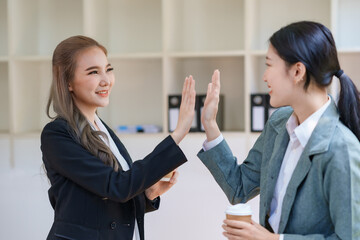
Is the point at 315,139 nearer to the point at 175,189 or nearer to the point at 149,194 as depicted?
the point at 149,194

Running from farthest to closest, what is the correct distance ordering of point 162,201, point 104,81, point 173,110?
1. point 162,201
2. point 173,110
3. point 104,81

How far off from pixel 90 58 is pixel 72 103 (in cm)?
19

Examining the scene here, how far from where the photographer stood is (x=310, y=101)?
5.17 feet

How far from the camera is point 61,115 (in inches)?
76.4

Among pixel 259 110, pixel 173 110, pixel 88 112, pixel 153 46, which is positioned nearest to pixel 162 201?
pixel 173 110

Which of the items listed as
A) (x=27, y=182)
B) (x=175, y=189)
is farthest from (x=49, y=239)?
(x=27, y=182)

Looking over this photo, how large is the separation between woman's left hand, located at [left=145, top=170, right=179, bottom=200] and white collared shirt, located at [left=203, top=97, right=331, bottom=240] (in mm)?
553

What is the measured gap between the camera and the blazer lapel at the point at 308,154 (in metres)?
1.47

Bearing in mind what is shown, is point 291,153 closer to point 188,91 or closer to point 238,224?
point 238,224

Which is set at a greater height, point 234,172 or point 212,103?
point 212,103

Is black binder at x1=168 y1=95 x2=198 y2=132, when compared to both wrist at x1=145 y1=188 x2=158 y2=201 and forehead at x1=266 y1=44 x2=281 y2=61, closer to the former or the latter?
wrist at x1=145 y1=188 x2=158 y2=201

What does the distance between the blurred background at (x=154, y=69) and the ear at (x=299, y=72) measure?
1.78 metres

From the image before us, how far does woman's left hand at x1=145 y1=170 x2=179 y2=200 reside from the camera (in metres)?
2.08

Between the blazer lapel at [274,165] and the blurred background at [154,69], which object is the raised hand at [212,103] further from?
the blurred background at [154,69]
